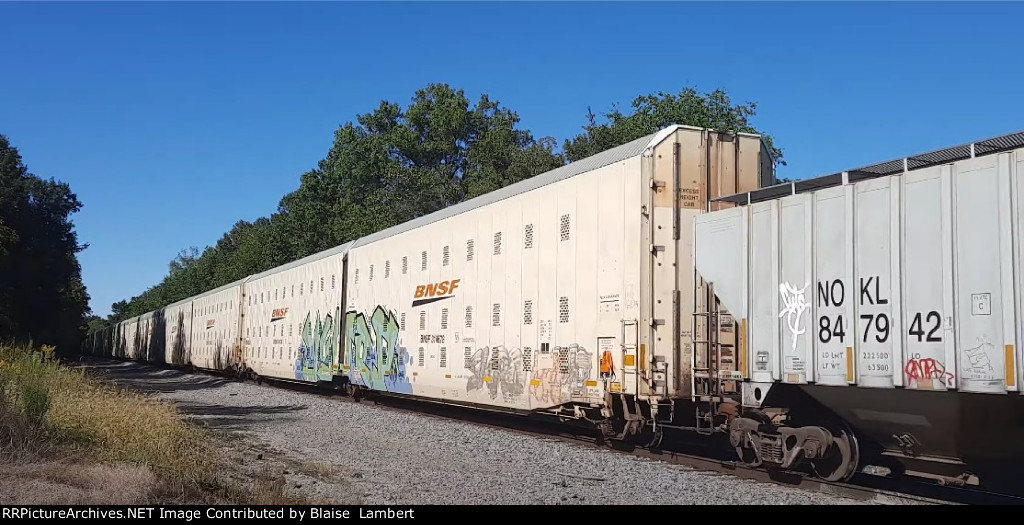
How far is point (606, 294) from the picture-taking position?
12.4 m

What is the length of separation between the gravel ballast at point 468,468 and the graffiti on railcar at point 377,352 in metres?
1.38

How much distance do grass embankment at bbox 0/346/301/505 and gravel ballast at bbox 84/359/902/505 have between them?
1129 mm

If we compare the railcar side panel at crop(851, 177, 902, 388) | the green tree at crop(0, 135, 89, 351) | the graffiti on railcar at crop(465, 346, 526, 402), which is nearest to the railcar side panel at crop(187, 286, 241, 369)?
the green tree at crop(0, 135, 89, 351)

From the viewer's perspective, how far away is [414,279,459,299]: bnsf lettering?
1755 centimetres

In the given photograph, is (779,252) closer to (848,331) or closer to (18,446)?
(848,331)

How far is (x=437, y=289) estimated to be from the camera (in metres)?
18.2

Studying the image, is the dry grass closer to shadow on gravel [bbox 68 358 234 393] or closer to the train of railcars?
the train of railcars

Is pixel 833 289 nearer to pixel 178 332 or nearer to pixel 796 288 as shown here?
pixel 796 288

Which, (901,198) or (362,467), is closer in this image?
(901,198)

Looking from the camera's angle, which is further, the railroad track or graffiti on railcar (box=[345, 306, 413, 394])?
graffiti on railcar (box=[345, 306, 413, 394])

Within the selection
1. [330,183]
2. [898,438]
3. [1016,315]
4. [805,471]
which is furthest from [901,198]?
[330,183]

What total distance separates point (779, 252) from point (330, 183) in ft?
188

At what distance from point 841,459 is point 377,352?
1420 centimetres

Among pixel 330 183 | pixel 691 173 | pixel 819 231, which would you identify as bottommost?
pixel 819 231
